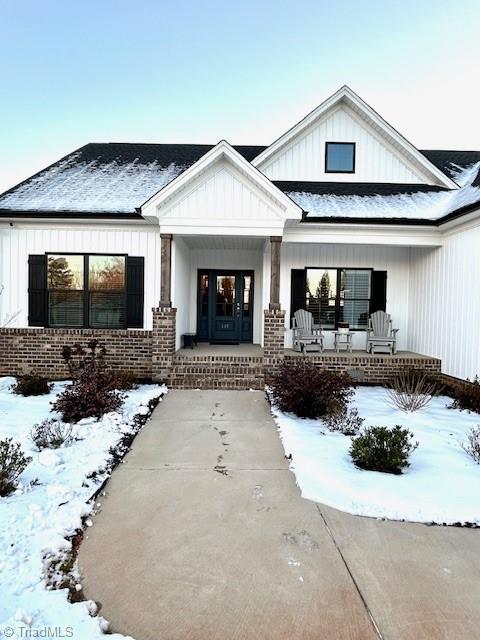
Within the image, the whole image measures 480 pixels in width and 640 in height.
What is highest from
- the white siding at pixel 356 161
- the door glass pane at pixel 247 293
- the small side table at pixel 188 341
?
the white siding at pixel 356 161

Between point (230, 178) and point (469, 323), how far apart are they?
5826mm

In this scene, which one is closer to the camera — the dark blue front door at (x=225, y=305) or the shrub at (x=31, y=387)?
the shrub at (x=31, y=387)

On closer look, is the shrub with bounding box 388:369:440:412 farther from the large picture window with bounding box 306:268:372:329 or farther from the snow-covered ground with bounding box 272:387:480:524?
the large picture window with bounding box 306:268:372:329

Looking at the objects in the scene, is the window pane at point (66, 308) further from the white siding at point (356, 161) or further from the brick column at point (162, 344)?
the white siding at point (356, 161)

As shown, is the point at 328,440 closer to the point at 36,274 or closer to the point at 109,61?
the point at 36,274

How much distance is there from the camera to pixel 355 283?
10.5 m

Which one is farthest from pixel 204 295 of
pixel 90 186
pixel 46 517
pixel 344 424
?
pixel 46 517

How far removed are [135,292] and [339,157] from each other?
6.85 meters

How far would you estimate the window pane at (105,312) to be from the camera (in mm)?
9297

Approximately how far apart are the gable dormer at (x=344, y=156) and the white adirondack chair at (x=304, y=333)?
400cm

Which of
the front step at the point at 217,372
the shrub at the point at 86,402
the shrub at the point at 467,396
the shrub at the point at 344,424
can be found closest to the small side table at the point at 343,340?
the front step at the point at 217,372

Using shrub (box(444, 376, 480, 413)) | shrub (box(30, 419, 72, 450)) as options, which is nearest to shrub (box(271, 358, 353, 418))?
shrub (box(444, 376, 480, 413))

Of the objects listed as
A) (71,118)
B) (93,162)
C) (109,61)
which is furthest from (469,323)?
(71,118)

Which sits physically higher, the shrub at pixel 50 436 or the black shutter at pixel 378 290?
the black shutter at pixel 378 290
